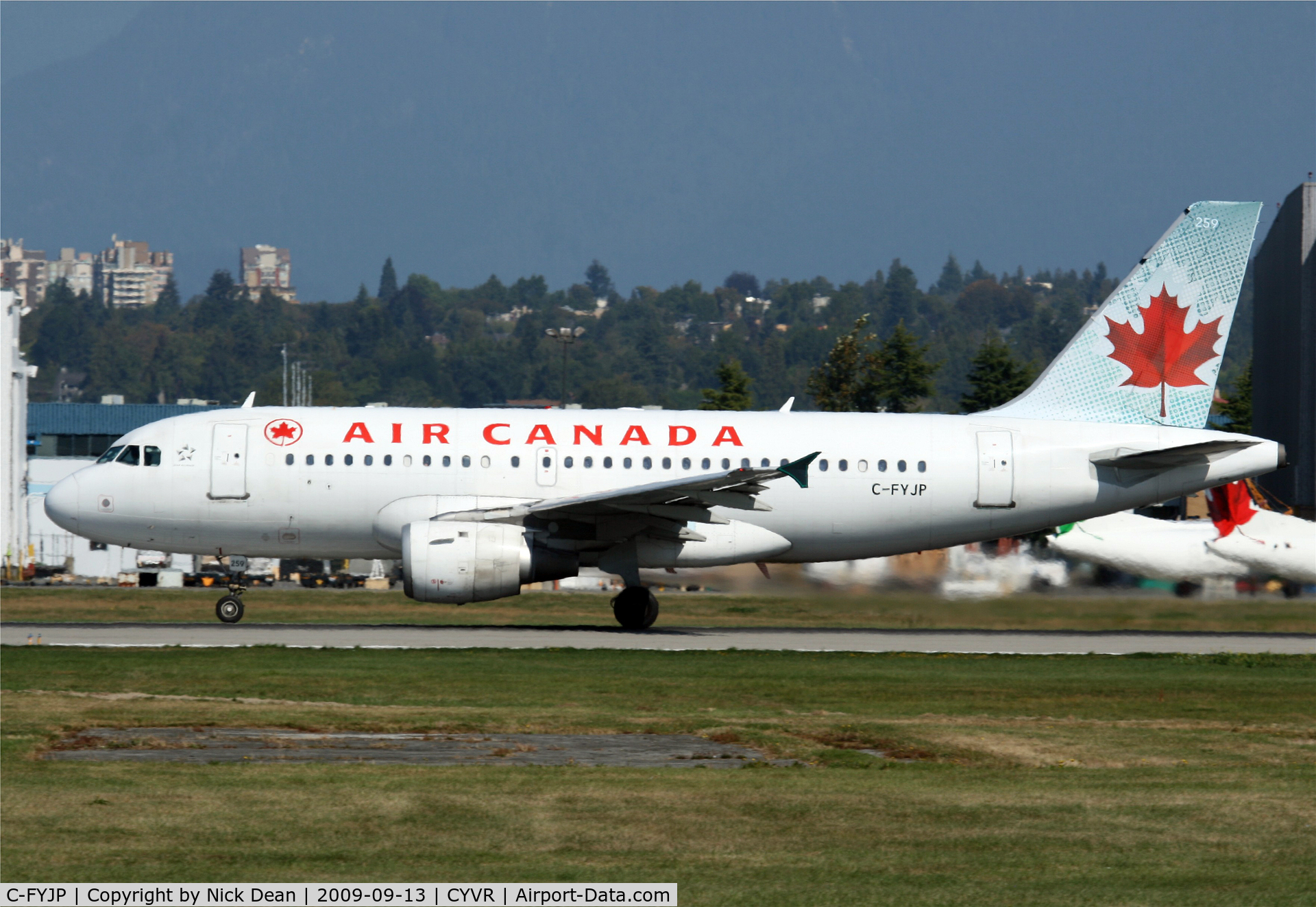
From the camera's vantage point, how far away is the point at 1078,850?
11.2 m

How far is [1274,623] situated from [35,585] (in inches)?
1602

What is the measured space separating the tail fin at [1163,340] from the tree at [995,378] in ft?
153

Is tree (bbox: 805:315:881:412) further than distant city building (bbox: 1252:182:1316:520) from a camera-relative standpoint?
Yes

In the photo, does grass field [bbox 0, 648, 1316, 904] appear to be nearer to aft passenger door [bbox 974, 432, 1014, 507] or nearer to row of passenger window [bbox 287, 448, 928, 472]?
row of passenger window [bbox 287, 448, 928, 472]

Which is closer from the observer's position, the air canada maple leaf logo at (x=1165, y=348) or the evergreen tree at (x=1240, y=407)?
the air canada maple leaf logo at (x=1165, y=348)

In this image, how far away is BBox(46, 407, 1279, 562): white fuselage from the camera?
30.1 meters

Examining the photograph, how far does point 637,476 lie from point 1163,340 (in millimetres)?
11525

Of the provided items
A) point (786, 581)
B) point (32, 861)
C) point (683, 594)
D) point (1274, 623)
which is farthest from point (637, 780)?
point (683, 594)

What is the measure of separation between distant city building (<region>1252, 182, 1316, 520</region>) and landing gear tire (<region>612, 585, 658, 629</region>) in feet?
80.6

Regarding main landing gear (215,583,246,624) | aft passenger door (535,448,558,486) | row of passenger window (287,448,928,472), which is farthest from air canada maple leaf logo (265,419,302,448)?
aft passenger door (535,448,558,486)

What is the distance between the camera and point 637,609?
102 feet

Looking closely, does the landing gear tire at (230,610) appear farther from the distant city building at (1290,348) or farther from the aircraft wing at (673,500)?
the distant city building at (1290,348)

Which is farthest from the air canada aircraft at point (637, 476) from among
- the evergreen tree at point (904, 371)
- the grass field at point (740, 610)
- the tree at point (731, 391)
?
the evergreen tree at point (904, 371)

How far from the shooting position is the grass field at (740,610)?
1201 inches
